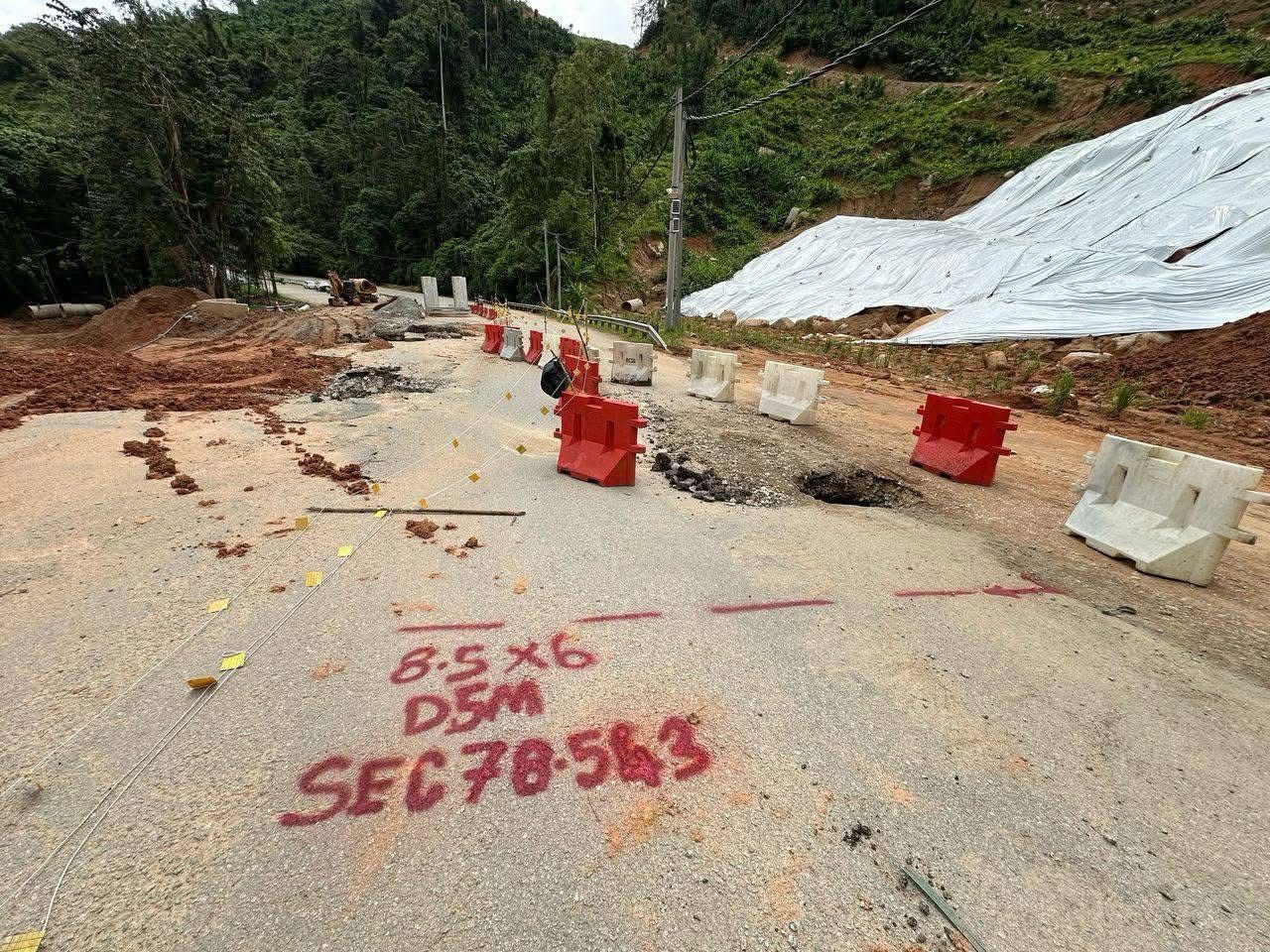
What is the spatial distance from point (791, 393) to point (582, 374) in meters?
3.28

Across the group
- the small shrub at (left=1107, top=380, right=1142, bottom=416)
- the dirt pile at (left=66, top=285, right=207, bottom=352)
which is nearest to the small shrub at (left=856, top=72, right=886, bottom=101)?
the small shrub at (left=1107, top=380, right=1142, bottom=416)

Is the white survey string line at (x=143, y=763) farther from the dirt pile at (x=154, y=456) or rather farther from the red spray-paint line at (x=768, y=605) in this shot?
the dirt pile at (x=154, y=456)

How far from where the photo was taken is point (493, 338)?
541 inches

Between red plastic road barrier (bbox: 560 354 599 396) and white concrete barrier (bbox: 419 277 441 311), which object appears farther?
white concrete barrier (bbox: 419 277 441 311)

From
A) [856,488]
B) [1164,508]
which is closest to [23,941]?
[856,488]

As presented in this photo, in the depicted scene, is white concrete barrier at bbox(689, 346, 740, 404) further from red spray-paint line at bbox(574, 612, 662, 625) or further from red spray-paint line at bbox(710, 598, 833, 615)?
red spray-paint line at bbox(574, 612, 662, 625)

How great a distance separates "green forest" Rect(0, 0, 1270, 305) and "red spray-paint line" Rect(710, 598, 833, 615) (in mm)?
11202

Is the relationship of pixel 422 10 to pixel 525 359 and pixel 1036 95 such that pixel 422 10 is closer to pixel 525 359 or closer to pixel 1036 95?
pixel 1036 95

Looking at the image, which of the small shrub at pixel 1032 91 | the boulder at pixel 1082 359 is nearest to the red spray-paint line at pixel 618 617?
the boulder at pixel 1082 359

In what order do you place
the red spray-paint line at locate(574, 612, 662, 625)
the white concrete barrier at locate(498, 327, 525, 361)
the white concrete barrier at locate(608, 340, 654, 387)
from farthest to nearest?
the white concrete barrier at locate(498, 327, 525, 361) → the white concrete barrier at locate(608, 340, 654, 387) → the red spray-paint line at locate(574, 612, 662, 625)

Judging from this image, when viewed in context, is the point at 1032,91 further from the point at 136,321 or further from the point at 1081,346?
the point at 136,321

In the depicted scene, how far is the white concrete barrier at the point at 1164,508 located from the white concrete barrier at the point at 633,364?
733 centimetres

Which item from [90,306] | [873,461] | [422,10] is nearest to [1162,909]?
[873,461]

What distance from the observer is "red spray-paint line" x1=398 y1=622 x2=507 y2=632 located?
3273mm
